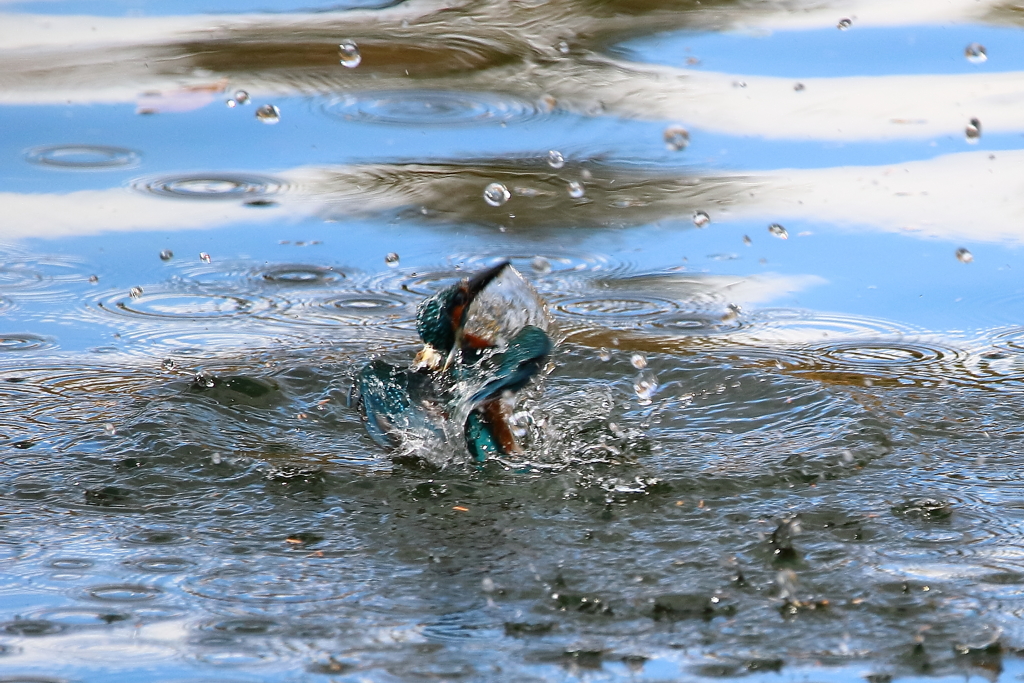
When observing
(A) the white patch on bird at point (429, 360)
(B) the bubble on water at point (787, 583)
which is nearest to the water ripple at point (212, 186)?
(A) the white patch on bird at point (429, 360)

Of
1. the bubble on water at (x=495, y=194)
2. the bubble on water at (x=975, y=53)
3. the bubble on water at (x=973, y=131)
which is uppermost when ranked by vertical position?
the bubble on water at (x=975, y=53)

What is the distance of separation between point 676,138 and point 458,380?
2566mm

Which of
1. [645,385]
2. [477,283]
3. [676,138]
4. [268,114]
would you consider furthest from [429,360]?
[268,114]

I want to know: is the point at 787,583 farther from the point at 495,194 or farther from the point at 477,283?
the point at 495,194

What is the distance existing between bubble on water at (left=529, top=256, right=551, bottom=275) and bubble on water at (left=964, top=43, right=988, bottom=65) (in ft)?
7.36

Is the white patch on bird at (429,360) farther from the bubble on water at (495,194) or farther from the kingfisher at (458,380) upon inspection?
the bubble on water at (495,194)

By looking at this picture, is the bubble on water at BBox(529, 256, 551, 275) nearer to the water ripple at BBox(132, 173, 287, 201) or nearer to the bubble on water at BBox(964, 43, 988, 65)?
the water ripple at BBox(132, 173, 287, 201)

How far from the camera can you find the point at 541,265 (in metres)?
4.29

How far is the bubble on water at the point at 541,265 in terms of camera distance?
14.0ft

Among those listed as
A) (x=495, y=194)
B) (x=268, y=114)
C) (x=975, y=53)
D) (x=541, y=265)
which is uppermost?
(x=975, y=53)

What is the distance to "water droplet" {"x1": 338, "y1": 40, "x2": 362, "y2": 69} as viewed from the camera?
5605 millimetres

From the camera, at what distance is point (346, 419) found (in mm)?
3141

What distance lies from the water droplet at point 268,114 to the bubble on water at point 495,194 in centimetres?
103

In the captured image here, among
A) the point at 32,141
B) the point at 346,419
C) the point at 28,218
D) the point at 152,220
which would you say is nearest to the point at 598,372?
the point at 346,419
